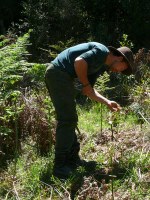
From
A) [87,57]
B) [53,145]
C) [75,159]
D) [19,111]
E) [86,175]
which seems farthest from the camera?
[53,145]

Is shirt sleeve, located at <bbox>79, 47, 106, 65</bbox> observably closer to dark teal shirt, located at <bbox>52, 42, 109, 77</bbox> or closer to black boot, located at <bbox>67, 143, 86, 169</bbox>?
dark teal shirt, located at <bbox>52, 42, 109, 77</bbox>

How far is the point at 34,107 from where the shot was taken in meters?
6.13

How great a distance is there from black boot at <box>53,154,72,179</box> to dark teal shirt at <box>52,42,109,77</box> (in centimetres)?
101

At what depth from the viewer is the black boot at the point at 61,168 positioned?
5.19 meters

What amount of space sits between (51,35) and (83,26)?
2.69ft

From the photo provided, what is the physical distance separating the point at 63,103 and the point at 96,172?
3.00ft

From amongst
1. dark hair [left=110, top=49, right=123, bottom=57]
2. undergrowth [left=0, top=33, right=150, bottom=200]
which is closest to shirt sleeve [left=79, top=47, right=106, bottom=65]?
dark hair [left=110, top=49, right=123, bottom=57]

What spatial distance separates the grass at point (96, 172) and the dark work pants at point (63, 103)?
388 mm

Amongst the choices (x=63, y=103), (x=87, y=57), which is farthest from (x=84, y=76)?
(x=63, y=103)

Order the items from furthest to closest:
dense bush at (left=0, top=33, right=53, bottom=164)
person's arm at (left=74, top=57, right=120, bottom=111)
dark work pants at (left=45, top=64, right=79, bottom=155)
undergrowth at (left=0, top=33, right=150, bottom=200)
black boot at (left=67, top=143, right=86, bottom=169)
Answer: dense bush at (left=0, top=33, right=53, bottom=164) → black boot at (left=67, top=143, right=86, bottom=169) → dark work pants at (left=45, top=64, right=79, bottom=155) → undergrowth at (left=0, top=33, right=150, bottom=200) → person's arm at (left=74, top=57, right=120, bottom=111)

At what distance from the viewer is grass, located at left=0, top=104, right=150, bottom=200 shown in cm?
471

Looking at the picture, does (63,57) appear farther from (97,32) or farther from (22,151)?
(97,32)

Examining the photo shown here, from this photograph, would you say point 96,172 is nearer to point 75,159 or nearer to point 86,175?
point 86,175

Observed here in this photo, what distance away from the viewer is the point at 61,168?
5.26 metres
